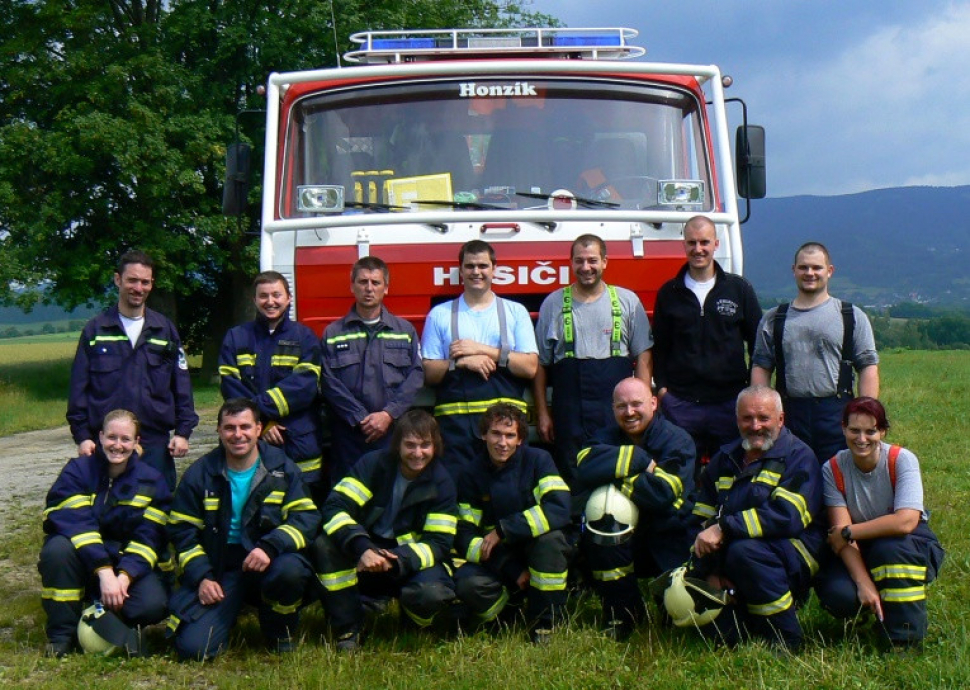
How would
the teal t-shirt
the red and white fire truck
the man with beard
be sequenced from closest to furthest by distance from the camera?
the man with beard → the teal t-shirt → the red and white fire truck

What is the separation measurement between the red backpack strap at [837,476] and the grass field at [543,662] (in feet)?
2.02

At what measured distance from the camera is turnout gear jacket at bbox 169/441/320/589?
5188 millimetres

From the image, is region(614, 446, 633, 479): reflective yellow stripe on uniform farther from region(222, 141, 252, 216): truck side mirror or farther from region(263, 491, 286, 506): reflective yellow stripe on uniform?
region(222, 141, 252, 216): truck side mirror

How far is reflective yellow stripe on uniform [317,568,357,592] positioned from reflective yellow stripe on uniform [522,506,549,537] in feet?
2.75

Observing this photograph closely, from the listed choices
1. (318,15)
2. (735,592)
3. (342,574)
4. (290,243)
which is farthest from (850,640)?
(318,15)

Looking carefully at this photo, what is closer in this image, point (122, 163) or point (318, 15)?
point (122, 163)

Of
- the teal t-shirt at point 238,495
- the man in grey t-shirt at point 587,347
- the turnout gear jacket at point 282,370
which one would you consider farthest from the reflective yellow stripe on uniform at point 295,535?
the man in grey t-shirt at point 587,347

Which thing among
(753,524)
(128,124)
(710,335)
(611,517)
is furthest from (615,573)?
(128,124)

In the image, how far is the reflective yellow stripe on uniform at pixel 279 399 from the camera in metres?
5.63

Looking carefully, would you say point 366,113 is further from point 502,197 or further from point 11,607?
point 11,607

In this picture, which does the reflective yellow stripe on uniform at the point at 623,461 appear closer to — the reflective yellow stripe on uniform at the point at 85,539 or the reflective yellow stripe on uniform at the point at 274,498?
the reflective yellow stripe on uniform at the point at 274,498

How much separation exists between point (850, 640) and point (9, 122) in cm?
2221

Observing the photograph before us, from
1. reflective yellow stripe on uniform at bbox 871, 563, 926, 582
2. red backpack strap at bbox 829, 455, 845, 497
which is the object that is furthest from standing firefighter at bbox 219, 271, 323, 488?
reflective yellow stripe on uniform at bbox 871, 563, 926, 582

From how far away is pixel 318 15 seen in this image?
75.2 ft
